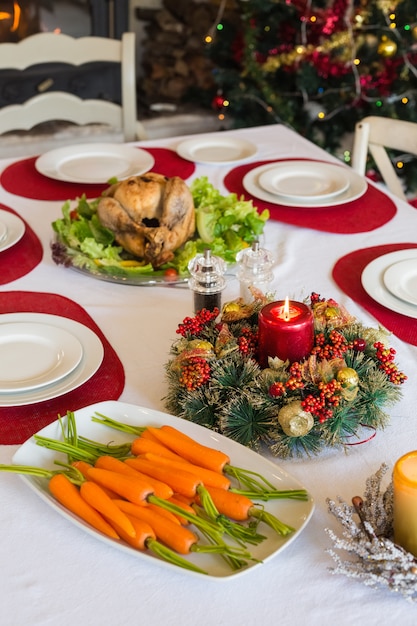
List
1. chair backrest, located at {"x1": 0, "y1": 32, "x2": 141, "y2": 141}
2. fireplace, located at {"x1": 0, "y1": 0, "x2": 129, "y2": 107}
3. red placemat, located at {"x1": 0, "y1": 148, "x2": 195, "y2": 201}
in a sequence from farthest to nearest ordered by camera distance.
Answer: fireplace, located at {"x1": 0, "y1": 0, "x2": 129, "y2": 107}, chair backrest, located at {"x1": 0, "y1": 32, "x2": 141, "y2": 141}, red placemat, located at {"x1": 0, "y1": 148, "x2": 195, "y2": 201}

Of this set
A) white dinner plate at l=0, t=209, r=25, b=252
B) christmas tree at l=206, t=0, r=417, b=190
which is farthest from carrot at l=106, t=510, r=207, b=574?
christmas tree at l=206, t=0, r=417, b=190

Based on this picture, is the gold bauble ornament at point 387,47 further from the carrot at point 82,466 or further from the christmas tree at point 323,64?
the carrot at point 82,466

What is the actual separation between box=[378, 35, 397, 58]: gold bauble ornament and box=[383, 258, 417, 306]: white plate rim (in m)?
1.72

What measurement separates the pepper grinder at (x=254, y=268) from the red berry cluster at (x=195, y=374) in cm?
22

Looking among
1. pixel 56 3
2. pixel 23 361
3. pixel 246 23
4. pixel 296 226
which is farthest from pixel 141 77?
pixel 23 361

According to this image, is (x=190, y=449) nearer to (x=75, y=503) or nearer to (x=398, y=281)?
(x=75, y=503)

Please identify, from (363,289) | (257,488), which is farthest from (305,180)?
(257,488)

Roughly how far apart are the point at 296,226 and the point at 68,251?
0.44 metres

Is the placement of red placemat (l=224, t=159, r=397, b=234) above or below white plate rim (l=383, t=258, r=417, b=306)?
below

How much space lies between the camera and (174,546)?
75cm

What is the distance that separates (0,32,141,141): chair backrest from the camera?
2.13 meters

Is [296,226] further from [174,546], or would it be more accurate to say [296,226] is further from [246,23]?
[246,23]

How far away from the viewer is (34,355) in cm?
107

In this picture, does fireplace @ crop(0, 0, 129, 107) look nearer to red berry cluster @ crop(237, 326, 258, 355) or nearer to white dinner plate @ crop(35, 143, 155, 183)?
white dinner plate @ crop(35, 143, 155, 183)
